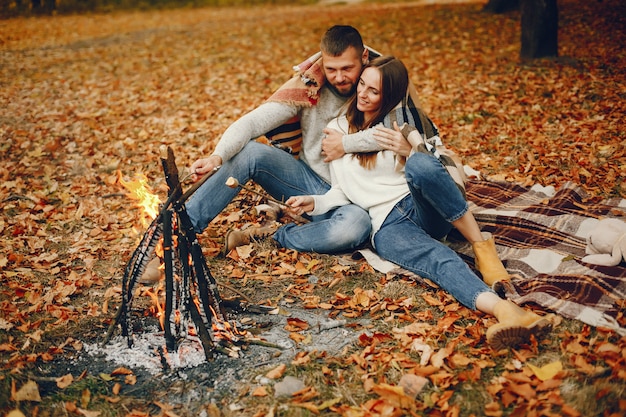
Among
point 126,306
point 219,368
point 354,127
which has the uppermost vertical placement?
point 354,127

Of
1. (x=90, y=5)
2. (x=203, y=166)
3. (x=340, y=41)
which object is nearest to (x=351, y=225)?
(x=203, y=166)

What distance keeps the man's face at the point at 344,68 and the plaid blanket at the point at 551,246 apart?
4.17ft

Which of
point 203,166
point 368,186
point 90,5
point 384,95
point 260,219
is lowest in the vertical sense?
point 260,219

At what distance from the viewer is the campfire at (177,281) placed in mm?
2961

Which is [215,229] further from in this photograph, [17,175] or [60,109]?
[60,109]

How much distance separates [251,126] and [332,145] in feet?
2.01

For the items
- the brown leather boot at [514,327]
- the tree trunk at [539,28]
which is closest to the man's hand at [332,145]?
the brown leather boot at [514,327]

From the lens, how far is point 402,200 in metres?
3.86

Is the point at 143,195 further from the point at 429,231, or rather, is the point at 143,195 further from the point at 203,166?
the point at 429,231

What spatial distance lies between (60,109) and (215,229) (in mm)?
5043

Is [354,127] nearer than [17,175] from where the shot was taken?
Yes

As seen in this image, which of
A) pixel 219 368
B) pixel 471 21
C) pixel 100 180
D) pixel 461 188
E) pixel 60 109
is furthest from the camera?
pixel 471 21

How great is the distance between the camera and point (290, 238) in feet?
13.9

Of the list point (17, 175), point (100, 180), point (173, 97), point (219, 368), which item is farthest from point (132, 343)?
point (173, 97)
